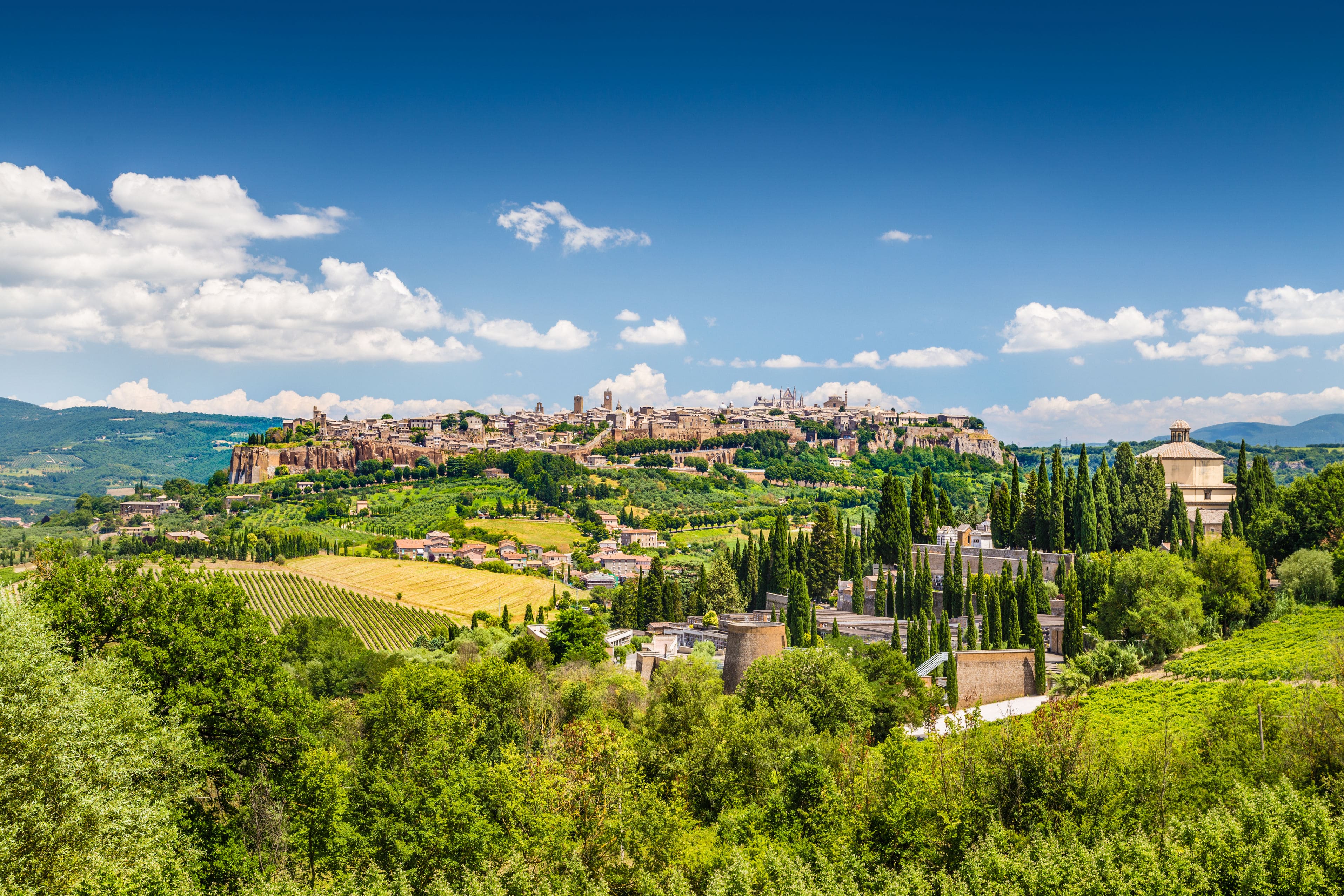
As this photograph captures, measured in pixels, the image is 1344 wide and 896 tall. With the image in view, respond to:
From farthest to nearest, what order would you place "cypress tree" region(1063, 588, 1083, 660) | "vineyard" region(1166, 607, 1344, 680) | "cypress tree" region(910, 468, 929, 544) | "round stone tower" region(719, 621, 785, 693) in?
1. "cypress tree" region(910, 468, 929, 544)
2. "cypress tree" region(1063, 588, 1083, 660)
3. "round stone tower" region(719, 621, 785, 693)
4. "vineyard" region(1166, 607, 1344, 680)

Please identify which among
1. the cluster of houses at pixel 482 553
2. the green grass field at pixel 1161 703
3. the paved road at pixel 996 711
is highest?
the green grass field at pixel 1161 703

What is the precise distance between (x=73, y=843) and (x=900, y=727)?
54.1 ft

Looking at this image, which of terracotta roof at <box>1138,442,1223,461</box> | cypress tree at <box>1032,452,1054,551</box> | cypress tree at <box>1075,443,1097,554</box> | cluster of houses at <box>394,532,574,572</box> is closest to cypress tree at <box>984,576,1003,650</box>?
Result: cypress tree at <box>1075,443,1097,554</box>

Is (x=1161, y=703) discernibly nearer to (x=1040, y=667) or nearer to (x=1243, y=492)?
(x=1040, y=667)

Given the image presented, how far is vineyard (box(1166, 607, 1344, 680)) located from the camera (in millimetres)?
24469

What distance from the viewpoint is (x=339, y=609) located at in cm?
6362

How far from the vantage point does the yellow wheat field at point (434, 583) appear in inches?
2633

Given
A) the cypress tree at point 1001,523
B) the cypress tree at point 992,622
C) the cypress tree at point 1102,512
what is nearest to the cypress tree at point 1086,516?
the cypress tree at point 1102,512

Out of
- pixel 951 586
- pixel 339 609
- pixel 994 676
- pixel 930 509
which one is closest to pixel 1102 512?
pixel 951 586

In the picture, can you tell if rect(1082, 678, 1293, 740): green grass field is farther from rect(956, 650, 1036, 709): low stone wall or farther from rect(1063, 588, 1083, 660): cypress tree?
rect(1063, 588, 1083, 660): cypress tree

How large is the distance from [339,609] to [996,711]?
161 feet

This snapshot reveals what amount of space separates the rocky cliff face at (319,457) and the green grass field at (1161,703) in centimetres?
11975

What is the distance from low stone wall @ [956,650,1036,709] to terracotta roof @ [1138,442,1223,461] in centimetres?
2057

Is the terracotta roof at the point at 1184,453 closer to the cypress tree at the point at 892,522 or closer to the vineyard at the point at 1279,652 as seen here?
the cypress tree at the point at 892,522
